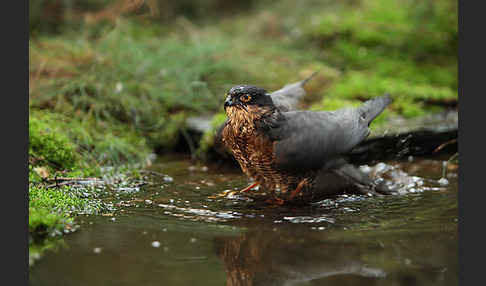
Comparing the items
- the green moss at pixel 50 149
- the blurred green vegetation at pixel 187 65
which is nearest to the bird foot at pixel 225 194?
the blurred green vegetation at pixel 187 65

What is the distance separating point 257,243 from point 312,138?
1212 mm

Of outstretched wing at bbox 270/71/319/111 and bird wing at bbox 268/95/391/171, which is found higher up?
outstretched wing at bbox 270/71/319/111

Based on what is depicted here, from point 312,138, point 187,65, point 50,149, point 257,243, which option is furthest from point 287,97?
point 187,65

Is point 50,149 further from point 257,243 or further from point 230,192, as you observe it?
point 257,243

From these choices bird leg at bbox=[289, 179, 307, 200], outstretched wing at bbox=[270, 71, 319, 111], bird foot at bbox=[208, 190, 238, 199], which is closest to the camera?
bird leg at bbox=[289, 179, 307, 200]

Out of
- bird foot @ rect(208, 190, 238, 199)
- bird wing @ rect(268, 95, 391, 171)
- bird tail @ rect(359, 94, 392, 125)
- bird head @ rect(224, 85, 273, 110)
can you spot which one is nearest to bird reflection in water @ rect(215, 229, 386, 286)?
bird wing @ rect(268, 95, 391, 171)

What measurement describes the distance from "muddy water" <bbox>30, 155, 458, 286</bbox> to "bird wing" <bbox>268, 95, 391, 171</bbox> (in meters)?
0.45

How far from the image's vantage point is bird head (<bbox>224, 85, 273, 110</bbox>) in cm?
427

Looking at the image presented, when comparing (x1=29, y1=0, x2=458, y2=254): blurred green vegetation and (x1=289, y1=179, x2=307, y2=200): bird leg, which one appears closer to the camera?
(x1=289, y1=179, x2=307, y2=200): bird leg

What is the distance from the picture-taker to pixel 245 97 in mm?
4301

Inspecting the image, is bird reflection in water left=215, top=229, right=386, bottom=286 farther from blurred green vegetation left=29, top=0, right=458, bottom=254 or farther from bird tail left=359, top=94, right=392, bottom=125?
bird tail left=359, top=94, right=392, bottom=125

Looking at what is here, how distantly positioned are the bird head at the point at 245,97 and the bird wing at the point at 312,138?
27cm

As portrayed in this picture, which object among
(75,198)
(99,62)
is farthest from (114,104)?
(75,198)

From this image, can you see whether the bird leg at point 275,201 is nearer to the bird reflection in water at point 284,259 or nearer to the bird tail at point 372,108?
the bird reflection in water at point 284,259
